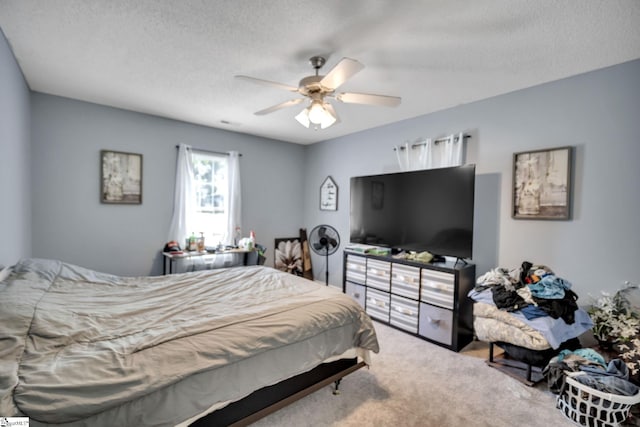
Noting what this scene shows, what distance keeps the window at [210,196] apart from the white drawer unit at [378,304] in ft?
7.65

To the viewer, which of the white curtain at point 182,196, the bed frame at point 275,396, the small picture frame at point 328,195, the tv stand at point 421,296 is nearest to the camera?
the bed frame at point 275,396

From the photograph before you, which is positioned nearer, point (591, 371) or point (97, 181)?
point (591, 371)

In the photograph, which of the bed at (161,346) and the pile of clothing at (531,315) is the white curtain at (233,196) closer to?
the bed at (161,346)

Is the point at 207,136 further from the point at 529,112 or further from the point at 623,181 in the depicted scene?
the point at 623,181

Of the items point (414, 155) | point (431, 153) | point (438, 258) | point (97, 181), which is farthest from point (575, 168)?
point (97, 181)

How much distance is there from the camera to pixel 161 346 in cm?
137

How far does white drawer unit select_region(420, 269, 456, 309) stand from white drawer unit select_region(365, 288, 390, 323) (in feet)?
1.62

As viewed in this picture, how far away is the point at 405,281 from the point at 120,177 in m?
3.59

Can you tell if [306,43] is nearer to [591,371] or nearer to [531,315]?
[531,315]

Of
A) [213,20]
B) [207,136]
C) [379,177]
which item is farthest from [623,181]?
[207,136]

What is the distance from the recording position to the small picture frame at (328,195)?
4.72 meters

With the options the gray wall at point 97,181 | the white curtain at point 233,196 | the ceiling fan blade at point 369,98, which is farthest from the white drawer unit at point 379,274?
the gray wall at point 97,181

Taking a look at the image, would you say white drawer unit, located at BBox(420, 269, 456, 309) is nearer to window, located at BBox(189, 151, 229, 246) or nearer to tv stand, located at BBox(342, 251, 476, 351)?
tv stand, located at BBox(342, 251, 476, 351)

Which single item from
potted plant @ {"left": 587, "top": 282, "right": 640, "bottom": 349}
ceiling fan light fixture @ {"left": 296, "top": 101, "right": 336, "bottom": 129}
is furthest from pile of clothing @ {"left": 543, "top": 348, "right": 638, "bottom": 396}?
ceiling fan light fixture @ {"left": 296, "top": 101, "right": 336, "bottom": 129}
